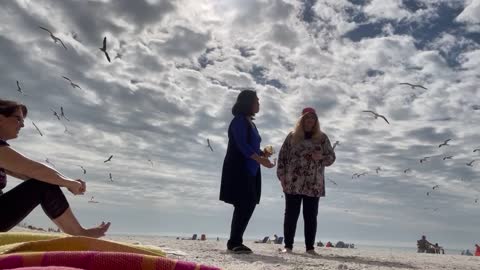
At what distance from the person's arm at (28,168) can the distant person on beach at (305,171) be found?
4.70m

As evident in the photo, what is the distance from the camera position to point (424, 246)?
17.9m

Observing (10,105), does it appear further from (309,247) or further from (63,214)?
(309,247)

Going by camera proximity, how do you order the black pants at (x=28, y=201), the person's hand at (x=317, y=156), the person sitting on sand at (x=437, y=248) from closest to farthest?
the black pants at (x=28, y=201) < the person's hand at (x=317, y=156) < the person sitting on sand at (x=437, y=248)

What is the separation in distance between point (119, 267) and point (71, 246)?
0.44 metres

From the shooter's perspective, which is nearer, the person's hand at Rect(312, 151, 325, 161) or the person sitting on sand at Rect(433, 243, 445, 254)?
the person's hand at Rect(312, 151, 325, 161)

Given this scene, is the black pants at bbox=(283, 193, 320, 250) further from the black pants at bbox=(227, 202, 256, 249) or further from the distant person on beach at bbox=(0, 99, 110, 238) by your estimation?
the distant person on beach at bbox=(0, 99, 110, 238)

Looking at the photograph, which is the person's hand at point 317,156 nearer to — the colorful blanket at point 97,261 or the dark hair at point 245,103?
the dark hair at point 245,103

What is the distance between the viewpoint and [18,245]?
131 centimetres

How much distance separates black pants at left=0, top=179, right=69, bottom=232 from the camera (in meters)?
3.23

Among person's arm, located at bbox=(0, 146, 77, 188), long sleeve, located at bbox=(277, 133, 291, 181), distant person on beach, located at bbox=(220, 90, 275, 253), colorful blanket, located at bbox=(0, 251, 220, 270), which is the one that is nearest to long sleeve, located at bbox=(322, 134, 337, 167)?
long sleeve, located at bbox=(277, 133, 291, 181)

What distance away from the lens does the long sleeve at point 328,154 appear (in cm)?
766

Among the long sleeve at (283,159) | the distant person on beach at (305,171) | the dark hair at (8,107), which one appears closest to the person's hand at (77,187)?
the dark hair at (8,107)

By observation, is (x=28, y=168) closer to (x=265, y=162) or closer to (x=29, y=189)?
(x=29, y=189)

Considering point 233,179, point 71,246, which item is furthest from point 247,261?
point 71,246
